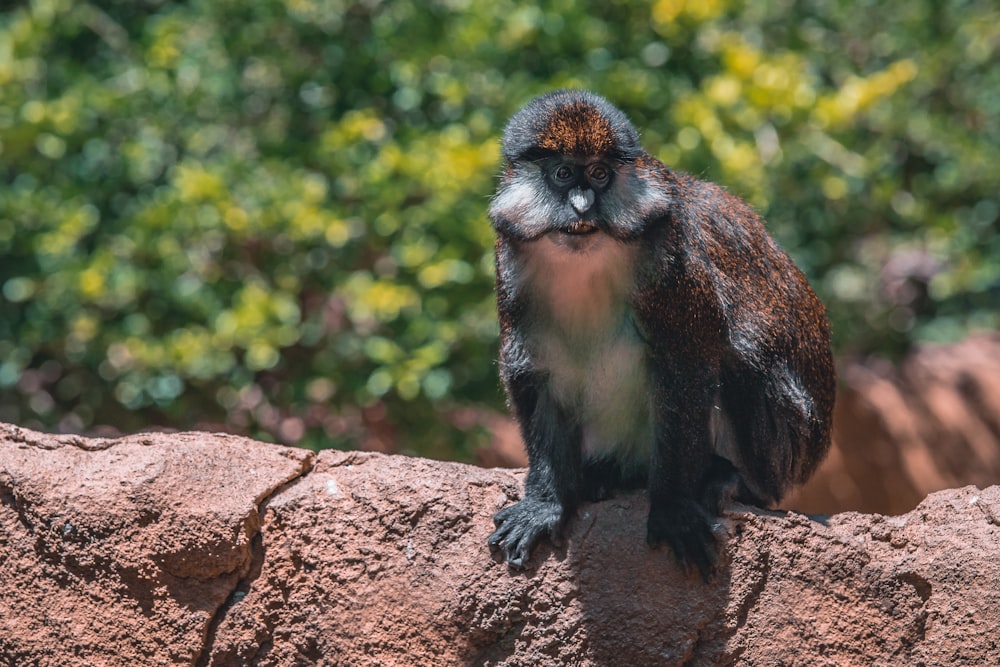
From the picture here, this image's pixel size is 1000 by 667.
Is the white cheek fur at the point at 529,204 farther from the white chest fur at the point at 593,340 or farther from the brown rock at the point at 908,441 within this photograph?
the brown rock at the point at 908,441

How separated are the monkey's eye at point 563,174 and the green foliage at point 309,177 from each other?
7.78 ft

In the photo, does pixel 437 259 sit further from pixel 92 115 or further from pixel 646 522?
pixel 646 522

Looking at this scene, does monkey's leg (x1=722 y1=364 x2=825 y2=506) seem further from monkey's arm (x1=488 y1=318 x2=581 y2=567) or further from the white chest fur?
monkey's arm (x1=488 y1=318 x2=581 y2=567)

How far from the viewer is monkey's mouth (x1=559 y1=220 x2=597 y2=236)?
4.25 m

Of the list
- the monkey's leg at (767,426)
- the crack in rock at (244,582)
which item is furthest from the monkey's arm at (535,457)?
the crack in rock at (244,582)

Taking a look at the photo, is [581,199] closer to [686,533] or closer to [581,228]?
[581,228]

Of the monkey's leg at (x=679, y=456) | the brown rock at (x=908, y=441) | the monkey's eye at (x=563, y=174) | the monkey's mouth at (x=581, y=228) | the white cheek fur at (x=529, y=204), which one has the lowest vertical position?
the monkey's leg at (x=679, y=456)

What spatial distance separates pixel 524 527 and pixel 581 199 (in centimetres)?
100

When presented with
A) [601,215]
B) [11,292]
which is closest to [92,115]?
[11,292]

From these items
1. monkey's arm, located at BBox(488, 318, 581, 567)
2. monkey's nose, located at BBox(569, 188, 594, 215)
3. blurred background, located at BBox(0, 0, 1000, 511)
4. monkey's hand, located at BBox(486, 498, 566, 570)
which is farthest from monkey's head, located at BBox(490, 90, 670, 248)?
blurred background, located at BBox(0, 0, 1000, 511)

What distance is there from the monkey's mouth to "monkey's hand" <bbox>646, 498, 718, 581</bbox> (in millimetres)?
854

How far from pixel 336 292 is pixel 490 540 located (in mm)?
3021

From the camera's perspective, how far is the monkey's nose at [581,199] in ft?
13.9

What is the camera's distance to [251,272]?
285 inches
